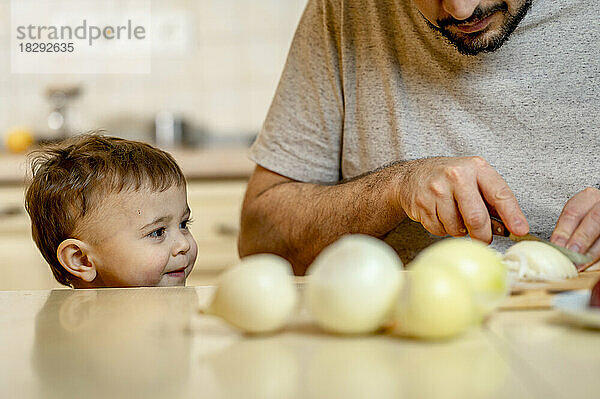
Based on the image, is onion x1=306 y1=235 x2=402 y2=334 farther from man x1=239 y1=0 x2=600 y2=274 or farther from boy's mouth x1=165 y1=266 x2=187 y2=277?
boy's mouth x1=165 y1=266 x2=187 y2=277

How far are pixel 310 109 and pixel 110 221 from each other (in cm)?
44

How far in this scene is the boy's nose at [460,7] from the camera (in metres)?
1.02

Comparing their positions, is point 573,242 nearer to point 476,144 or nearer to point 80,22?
point 476,144

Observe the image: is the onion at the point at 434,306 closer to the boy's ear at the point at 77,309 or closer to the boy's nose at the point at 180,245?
the boy's ear at the point at 77,309

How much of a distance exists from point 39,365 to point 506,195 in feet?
1.82

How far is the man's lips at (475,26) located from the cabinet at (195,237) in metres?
1.25

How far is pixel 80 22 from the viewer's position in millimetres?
2875

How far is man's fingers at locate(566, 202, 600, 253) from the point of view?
86 cm

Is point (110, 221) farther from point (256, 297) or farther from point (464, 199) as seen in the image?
point (256, 297)

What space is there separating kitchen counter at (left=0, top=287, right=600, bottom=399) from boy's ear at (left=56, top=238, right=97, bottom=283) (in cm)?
57

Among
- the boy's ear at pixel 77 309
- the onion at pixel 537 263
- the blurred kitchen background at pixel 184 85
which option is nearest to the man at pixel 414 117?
the onion at pixel 537 263

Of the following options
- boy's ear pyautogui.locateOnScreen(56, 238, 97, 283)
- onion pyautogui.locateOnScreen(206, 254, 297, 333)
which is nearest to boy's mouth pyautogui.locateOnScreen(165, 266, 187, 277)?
boy's ear pyautogui.locateOnScreen(56, 238, 97, 283)

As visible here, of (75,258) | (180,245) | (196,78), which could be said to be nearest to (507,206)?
(180,245)

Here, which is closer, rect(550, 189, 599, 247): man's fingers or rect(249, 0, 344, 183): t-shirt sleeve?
rect(550, 189, 599, 247): man's fingers
